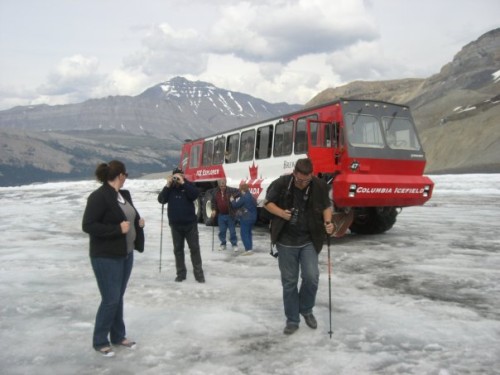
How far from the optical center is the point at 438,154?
64.9 meters

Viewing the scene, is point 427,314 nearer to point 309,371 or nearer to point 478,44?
point 309,371

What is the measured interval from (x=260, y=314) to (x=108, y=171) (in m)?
2.65

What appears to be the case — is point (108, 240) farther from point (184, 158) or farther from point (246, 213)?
point (184, 158)

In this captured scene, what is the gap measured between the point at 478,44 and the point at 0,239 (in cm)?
14764

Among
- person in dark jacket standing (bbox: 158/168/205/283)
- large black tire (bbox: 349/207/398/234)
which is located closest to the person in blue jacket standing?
person in dark jacket standing (bbox: 158/168/205/283)

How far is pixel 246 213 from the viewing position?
10227 millimetres

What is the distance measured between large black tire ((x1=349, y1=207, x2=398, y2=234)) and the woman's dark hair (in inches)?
325

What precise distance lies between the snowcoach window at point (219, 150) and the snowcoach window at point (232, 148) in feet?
1.35

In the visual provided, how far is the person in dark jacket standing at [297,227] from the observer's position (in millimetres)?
5234

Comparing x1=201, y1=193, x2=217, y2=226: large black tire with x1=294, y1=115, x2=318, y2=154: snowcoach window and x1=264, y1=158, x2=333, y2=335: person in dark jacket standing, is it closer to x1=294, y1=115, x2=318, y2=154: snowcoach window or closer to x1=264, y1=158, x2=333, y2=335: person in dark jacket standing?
x1=294, y1=115, x2=318, y2=154: snowcoach window

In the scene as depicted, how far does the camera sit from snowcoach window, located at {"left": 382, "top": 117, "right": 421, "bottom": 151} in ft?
36.2

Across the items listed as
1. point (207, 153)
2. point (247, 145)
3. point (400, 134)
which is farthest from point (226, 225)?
point (207, 153)

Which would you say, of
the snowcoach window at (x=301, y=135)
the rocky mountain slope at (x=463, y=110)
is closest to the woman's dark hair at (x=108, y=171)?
the snowcoach window at (x=301, y=135)

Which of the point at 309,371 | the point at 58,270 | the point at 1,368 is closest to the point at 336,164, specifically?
the point at 58,270
